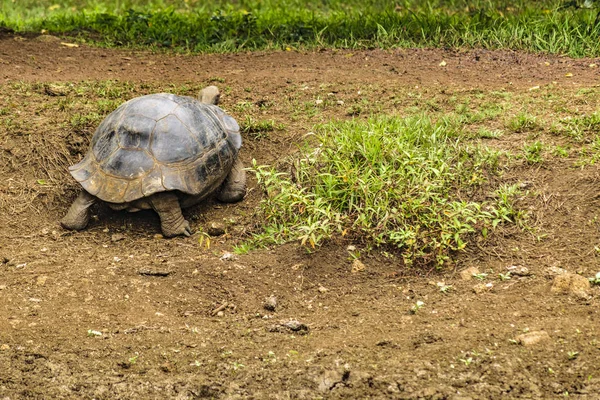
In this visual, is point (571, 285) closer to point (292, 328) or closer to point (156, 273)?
point (292, 328)

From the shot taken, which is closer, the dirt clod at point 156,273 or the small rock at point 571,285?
the small rock at point 571,285

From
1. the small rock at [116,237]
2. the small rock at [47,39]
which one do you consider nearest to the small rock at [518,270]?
the small rock at [116,237]

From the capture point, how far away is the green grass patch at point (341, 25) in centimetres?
848

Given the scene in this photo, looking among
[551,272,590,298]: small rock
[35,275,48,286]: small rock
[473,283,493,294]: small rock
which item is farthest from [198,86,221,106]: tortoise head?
[551,272,590,298]: small rock

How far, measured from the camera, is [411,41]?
28.8 feet

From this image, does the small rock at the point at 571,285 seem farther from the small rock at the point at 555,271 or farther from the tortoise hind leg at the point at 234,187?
the tortoise hind leg at the point at 234,187

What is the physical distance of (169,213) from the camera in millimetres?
6020

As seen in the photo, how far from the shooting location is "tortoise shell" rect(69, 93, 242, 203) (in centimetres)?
584

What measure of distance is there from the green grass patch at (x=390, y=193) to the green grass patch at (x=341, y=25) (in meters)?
2.50

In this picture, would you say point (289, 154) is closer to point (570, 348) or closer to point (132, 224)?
point (132, 224)

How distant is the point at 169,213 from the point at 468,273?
2173 mm

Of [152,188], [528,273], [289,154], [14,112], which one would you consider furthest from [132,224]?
[528,273]

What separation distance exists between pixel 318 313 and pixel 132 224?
1.97 m

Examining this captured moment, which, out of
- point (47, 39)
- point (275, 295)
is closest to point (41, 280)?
point (275, 295)
